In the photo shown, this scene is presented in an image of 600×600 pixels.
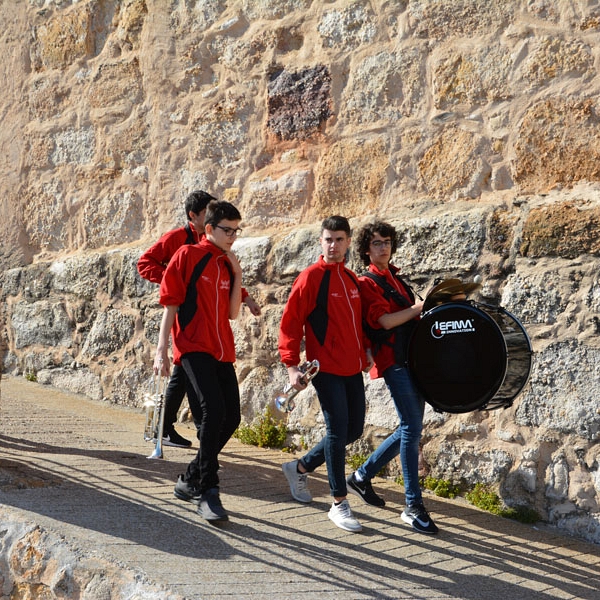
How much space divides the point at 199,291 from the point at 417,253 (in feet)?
5.52

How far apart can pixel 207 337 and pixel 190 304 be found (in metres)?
0.20

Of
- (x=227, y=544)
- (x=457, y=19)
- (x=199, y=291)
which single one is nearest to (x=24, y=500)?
(x=227, y=544)

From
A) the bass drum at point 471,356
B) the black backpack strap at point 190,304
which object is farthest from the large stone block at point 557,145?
the black backpack strap at point 190,304

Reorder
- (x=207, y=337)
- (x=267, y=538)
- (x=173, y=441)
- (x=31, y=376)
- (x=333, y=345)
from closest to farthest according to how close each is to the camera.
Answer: (x=267, y=538) < (x=207, y=337) < (x=333, y=345) < (x=173, y=441) < (x=31, y=376)

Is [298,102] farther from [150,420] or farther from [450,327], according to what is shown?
[450,327]

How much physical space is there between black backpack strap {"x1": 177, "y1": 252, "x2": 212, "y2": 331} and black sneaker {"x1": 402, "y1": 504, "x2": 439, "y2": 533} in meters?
1.50

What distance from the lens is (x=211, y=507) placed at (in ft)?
13.3

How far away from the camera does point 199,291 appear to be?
168 inches

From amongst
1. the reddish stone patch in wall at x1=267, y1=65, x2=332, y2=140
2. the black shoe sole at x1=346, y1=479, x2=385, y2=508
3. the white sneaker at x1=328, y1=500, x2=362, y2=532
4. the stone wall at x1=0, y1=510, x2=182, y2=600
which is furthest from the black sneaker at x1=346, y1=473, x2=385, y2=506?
the reddish stone patch in wall at x1=267, y1=65, x2=332, y2=140

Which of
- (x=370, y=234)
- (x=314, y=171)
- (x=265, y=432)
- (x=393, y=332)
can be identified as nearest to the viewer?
(x=393, y=332)

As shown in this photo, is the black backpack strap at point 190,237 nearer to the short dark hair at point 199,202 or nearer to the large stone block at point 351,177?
the short dark hair at point 199,202

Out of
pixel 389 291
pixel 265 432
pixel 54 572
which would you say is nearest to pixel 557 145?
pixel 389 291

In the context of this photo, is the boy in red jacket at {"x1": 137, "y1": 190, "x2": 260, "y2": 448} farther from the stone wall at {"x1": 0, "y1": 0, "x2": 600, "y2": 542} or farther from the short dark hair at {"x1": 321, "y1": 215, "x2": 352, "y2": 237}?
the short dark hair at {"x1": 321, "y1": 215, "x2": 352, "y2": 237}

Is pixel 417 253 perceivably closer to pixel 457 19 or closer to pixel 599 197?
pixel 599 197
